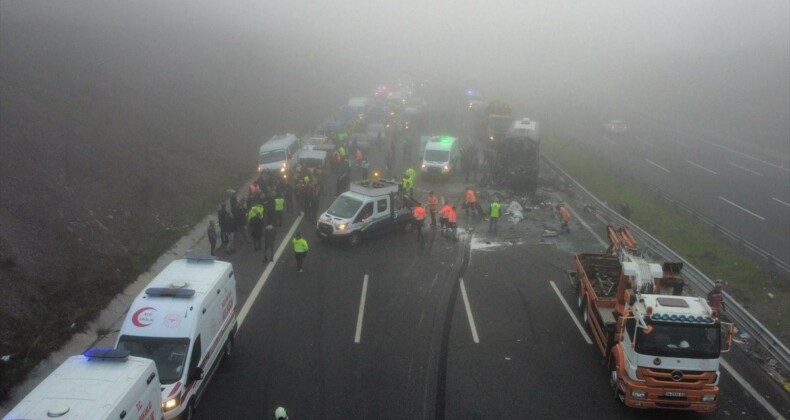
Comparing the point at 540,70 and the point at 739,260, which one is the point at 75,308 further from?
the point at 540,70

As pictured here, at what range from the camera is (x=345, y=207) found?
2284cm

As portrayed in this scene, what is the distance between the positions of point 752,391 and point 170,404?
11.5 meters

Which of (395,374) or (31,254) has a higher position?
(31,254)

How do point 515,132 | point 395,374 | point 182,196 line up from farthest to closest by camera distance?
point 515,132 < point 182,196 < point 395,374

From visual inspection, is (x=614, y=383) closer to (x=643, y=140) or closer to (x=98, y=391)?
(x=98, y=391)

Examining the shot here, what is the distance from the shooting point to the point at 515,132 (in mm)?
35594

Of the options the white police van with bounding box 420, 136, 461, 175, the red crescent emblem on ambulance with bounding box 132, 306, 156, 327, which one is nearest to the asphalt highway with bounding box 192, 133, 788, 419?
the red crescent emblem on ambulance with bounding box 132, 306, 156, 327

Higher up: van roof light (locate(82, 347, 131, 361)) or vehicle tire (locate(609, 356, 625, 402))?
van roof light (locate(82, 347, 131, 361))

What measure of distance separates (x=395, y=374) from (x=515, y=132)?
24.4m

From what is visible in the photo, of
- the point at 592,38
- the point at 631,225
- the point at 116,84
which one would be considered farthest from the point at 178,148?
the point at 592,38

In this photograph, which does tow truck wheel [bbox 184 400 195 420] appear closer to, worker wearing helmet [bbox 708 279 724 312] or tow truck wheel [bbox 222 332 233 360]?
tow truck wheel [bbox 222 332 233 360]

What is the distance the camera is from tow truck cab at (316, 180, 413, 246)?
A: 871 inches

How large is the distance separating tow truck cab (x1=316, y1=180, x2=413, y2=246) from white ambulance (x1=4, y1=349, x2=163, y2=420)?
40.5ft

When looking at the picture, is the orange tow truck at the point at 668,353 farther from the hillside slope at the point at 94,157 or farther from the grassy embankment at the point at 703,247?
the hillside slope at the point at 94,157
